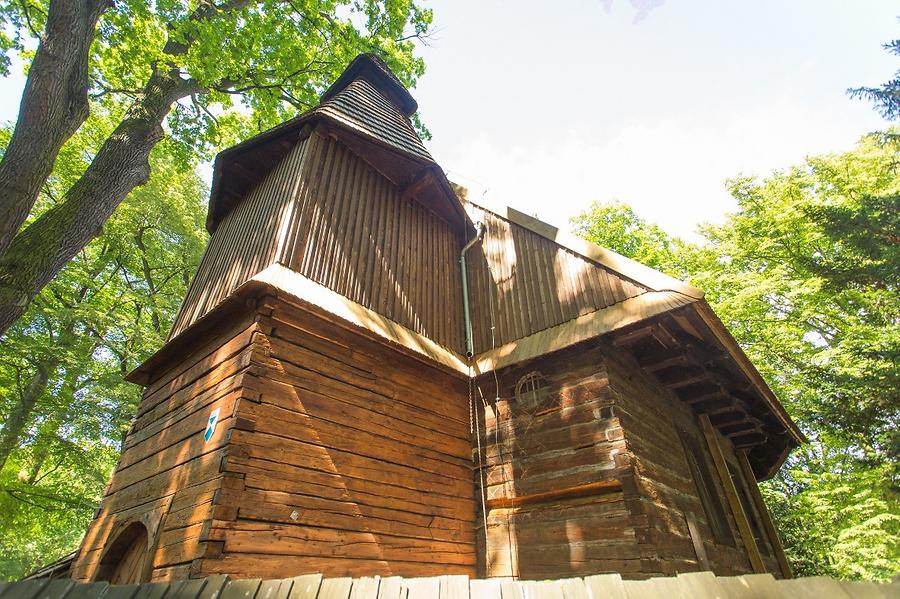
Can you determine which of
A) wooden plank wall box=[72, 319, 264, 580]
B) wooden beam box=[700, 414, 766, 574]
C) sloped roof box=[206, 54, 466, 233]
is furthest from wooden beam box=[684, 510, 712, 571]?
sloped roof box=[206, 54, 466, 233]

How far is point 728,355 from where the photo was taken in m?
6.79

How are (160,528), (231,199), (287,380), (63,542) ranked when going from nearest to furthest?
(160,528)
(287,380)
(231,199)
(63,542)

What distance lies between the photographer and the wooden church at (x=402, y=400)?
15.5 feet

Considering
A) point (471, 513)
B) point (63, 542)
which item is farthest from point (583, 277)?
point (63, 542)

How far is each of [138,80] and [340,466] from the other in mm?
12943

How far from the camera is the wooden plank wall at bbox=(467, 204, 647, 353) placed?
6.73 metres

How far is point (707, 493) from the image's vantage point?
25.5 ft

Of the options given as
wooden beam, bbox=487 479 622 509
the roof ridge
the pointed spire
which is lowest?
wooden beam, bbox=487 479 622 509

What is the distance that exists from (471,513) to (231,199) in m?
7.64

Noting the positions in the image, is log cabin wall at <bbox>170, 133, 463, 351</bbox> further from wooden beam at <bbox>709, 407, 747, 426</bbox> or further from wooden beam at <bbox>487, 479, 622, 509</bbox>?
wooden beam at <bbox>709, 407, 747, 426</bbox>

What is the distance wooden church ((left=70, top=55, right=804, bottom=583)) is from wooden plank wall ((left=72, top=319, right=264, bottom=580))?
0.11ft

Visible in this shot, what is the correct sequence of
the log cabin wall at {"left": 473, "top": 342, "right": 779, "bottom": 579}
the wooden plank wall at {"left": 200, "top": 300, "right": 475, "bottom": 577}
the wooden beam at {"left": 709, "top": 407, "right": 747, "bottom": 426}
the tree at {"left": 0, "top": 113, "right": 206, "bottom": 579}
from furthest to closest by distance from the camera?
1. the tree at {"left": 0, "top": 113, "right": 206, "bottom": 579}
2. the wooden beam at {"left": 709, "top": 407, "right": 747, "bottom": 426}
3. the log cabin wall at {"left": 473, "top": 342, "right": 779, "bottom": 579}
4. the wooden plank wall at {"left": 200, "top": 300, "right": 475, "bottom": 577}

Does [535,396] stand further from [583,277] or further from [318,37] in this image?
[318,37]

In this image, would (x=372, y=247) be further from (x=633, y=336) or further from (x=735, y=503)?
(x=735, y=503)
